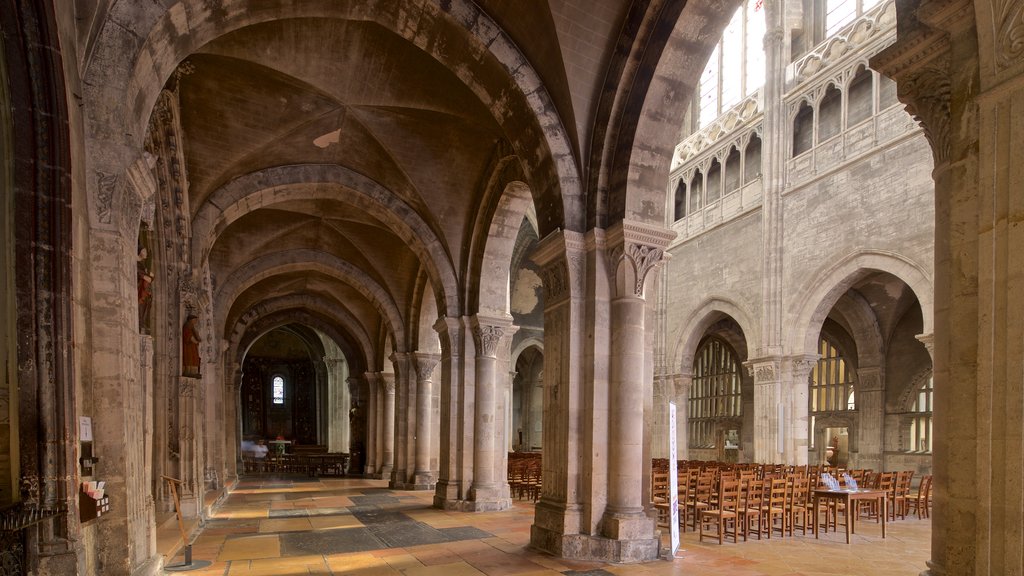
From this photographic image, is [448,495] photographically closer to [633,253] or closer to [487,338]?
[487,338]

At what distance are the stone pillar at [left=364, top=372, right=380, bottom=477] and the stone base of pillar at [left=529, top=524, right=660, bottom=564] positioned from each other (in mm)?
16055

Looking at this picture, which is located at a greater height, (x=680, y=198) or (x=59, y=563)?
(x=680, y=198)

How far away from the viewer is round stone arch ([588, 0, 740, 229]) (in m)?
7.91

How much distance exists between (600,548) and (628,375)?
6.89 feet

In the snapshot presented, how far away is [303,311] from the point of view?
27562 millimetres

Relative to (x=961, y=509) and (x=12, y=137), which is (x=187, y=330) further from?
(x=961, y=509)

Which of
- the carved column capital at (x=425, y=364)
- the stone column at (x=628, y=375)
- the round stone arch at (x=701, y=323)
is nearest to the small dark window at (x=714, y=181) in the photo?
the round stone arch at (x=701, y=323)

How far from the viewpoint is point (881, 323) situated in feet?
73.0

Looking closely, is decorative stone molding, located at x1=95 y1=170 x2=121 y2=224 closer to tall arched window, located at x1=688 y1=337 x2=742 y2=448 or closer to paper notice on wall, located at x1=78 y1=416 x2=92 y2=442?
paper notice on wall, located at x1=78 y1=416 x2=92 y2=442

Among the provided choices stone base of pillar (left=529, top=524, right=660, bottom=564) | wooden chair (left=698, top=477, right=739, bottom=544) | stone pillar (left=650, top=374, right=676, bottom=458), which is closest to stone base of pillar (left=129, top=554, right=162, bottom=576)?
stone base of pillar (left=529, top=524, right=660, bottom=564)

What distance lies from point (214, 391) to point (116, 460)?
1223 cm

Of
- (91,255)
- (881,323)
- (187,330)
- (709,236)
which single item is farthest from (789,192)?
(91,255)

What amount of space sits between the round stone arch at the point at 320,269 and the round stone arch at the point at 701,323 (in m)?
10.5

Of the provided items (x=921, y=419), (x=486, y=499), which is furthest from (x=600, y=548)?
(x=921, y=419)
